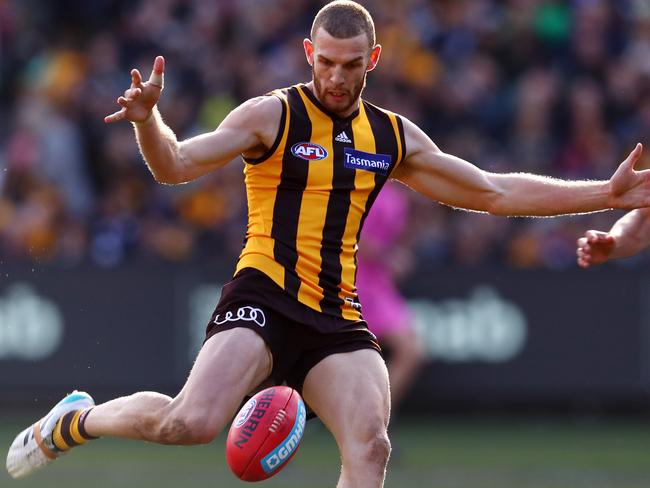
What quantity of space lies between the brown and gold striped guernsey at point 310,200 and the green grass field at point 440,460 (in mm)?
3003

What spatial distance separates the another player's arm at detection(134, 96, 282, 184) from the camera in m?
6.69

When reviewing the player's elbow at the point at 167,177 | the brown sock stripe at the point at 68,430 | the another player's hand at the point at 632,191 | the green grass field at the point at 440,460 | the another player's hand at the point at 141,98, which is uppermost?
the another player's hand at the point at 141,98

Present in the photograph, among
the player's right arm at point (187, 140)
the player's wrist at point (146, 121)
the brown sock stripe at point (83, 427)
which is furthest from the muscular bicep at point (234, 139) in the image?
the brown sock stripe at point (83, 427)

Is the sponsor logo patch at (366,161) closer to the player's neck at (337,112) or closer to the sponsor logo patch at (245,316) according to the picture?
the player's neck at (337,112)

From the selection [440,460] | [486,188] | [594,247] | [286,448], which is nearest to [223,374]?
[286,448]

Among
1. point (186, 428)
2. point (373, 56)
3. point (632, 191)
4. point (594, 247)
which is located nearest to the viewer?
point (186, 428)

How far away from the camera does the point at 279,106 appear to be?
709 cm

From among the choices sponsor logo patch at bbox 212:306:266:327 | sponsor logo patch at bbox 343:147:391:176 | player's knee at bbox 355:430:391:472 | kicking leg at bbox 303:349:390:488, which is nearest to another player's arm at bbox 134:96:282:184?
sponsor logo patch at bbox 343:147:391:176

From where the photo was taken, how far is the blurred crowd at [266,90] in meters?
13.6

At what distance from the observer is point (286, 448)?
6.72m

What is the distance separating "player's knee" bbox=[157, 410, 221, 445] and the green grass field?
312cm

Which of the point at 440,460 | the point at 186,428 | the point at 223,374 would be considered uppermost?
the point at 223,374

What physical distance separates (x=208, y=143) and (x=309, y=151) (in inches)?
21.1

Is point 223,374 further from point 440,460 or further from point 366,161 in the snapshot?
point 440,460
